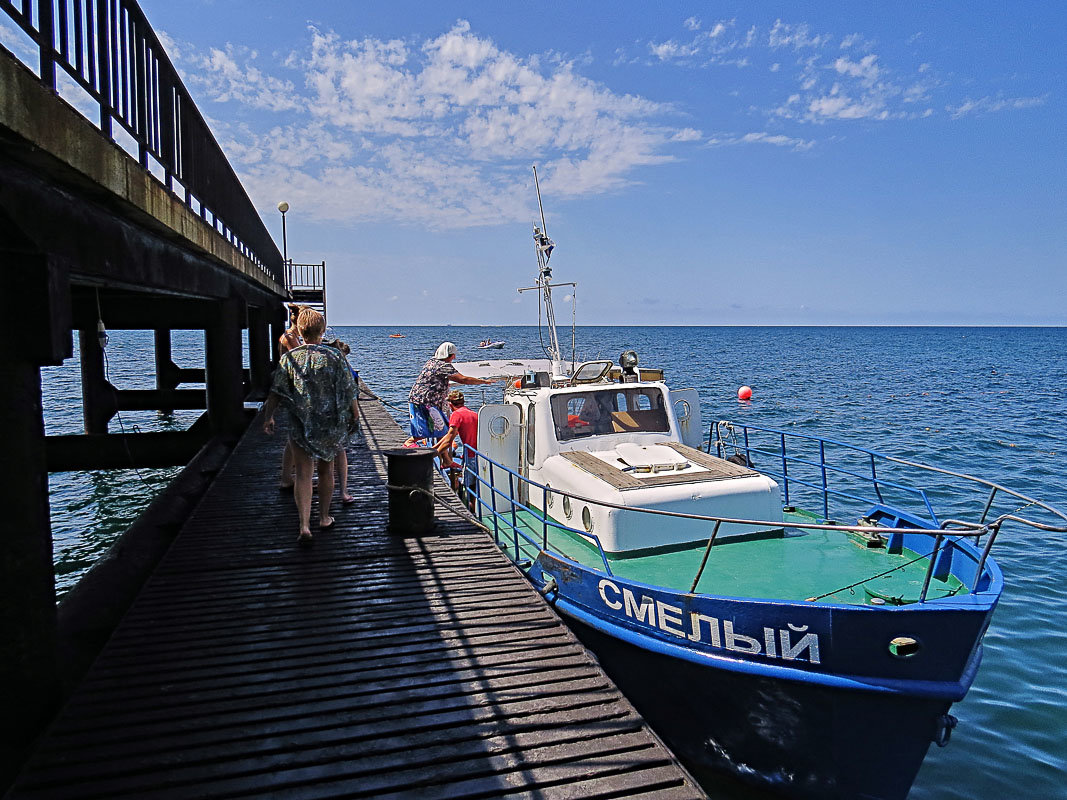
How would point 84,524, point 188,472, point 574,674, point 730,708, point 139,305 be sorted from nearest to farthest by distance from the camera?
point 574,674 < point 730,708 < point 188,472 < point 139,305 < point 84,524

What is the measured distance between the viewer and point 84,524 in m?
13.5

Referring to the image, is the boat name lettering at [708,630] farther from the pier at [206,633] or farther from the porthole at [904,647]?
the pier at [206,633]

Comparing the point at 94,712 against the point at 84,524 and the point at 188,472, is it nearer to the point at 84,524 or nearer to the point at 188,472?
the point at 188,472

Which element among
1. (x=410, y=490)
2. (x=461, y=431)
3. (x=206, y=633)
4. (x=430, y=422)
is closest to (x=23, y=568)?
(x=206, y=633)

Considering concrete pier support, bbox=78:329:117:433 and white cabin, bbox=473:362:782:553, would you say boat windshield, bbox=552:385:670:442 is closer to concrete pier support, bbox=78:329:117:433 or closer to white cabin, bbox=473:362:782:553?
white cabin, bbox=473:362:782:553

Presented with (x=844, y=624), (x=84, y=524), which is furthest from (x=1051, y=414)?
(x=84, y=524)

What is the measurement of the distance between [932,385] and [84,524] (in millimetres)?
44898

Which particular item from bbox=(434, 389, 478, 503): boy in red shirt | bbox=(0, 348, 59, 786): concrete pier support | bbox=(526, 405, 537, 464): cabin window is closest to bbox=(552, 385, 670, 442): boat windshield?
bbox=(526, 405, 537, 464): cabin window

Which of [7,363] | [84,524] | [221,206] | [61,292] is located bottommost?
[84,524]

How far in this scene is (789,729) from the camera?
5371mm

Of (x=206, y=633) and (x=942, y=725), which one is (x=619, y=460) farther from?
(x=206, y=633)

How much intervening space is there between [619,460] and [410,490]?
2627 millimetres

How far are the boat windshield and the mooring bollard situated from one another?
93.0 inches

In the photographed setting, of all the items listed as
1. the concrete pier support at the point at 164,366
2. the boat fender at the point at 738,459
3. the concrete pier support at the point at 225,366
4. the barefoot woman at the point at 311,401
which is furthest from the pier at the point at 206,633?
the concrete pier support at the point at 164,366
